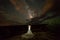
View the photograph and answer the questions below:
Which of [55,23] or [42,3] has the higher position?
[42,3]

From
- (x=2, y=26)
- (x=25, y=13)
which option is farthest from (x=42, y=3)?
(x=2, y=26)

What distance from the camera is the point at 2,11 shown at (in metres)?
1.35

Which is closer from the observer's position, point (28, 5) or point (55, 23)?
point (28, 5)

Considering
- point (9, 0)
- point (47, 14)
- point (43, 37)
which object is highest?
point (9, 0)

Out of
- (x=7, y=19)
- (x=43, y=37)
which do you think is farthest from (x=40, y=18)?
(x=7, y=19)

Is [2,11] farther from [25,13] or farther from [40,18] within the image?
[40,18]

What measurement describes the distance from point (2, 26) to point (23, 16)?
0.23 m

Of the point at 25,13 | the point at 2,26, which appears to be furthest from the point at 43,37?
the point at 2,26

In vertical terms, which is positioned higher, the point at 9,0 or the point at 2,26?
the point at 9,0

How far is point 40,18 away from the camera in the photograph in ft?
4.53

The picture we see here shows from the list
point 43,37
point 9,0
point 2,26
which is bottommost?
→ point 43,37

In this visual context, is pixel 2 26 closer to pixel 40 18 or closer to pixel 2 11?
pixel 2 11

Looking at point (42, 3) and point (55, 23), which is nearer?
point (42, 3)

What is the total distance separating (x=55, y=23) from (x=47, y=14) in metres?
0.15
